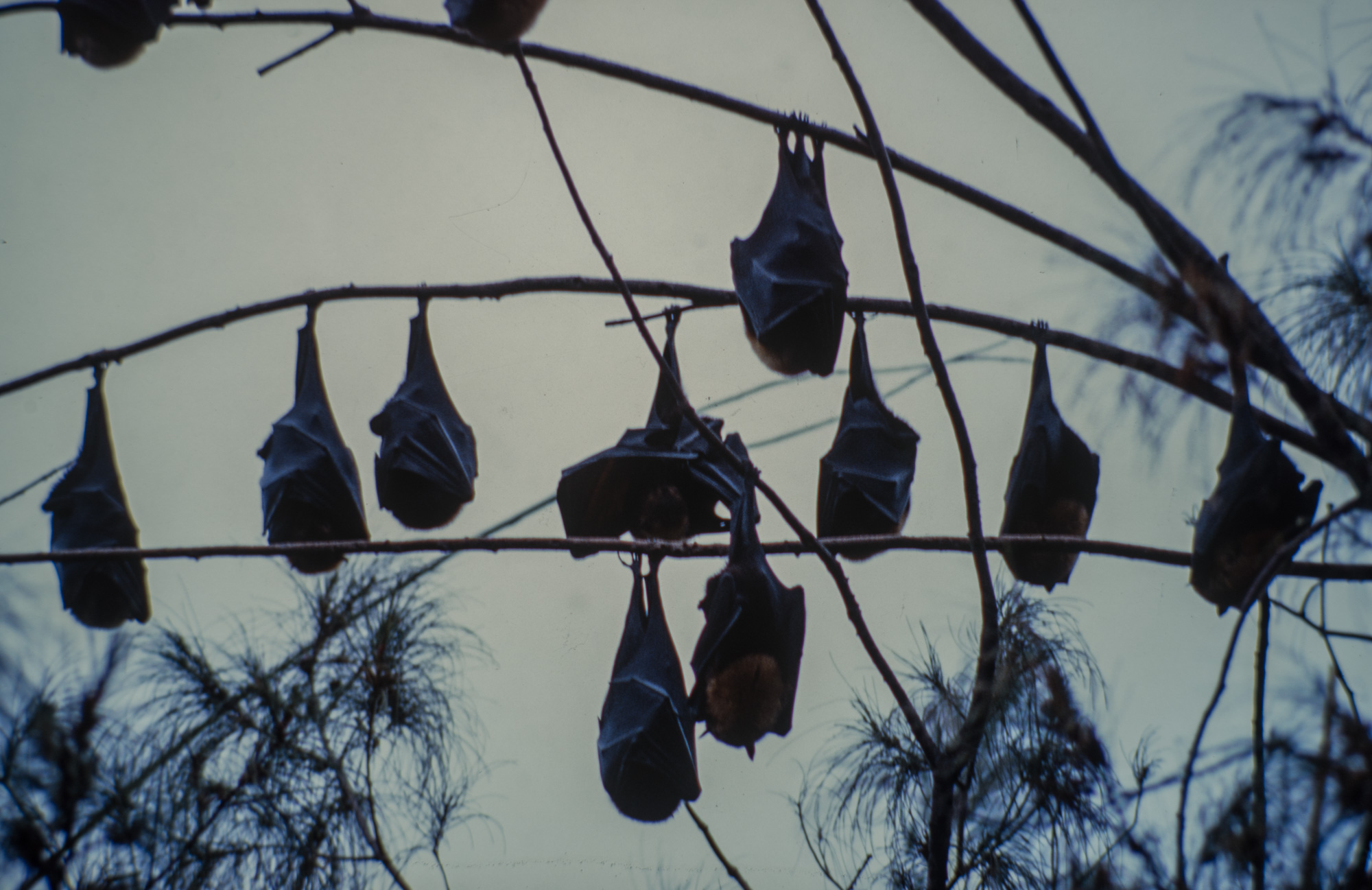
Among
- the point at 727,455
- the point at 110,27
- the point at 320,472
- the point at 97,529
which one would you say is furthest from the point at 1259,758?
the point at 97,529

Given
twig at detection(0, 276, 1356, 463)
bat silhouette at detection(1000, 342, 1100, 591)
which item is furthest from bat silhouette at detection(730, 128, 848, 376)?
bat silhouette at detection(1000, 342, 1100, 591)

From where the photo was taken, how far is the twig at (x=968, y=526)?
1573 mm

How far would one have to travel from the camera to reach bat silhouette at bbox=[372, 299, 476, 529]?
13.8 feet

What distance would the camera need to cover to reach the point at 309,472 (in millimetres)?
4152

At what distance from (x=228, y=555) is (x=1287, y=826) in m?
2.12

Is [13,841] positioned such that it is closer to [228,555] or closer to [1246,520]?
[228,555]

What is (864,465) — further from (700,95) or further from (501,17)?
(501,17)

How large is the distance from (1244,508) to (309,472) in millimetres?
3303

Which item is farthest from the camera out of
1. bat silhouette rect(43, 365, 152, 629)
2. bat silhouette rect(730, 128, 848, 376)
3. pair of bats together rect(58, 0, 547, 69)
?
bat silhouette rect(43, 365, 152, 629)

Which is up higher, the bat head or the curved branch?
the bat head

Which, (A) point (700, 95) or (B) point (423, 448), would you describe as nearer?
→ (A) point (700, 95)

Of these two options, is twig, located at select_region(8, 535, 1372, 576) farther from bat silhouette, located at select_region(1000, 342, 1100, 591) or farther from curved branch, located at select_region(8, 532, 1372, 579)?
bat silhouette, located at select_region(1000, 342, 1100, 591)

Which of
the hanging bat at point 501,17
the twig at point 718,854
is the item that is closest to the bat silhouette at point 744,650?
the twig at point 718,854

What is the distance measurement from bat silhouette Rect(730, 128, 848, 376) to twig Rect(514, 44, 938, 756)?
1.34m
